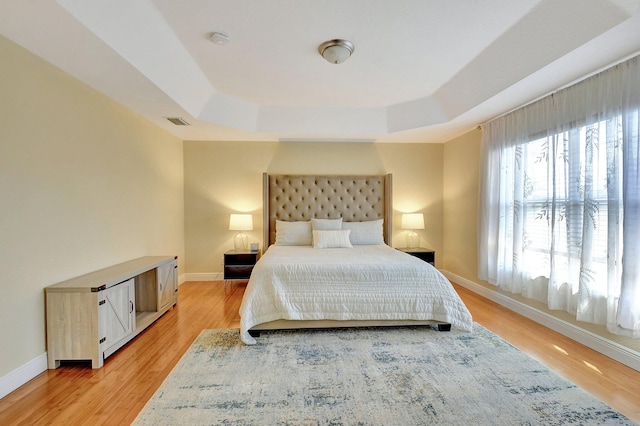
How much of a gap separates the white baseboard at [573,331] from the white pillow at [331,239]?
2.02 meters

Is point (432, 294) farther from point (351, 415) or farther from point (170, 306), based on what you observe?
point (170, 306)

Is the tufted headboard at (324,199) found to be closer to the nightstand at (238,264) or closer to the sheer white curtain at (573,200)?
the nightstand at (238,264)

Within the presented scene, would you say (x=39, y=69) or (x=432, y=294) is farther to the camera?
(x=432, y=294)

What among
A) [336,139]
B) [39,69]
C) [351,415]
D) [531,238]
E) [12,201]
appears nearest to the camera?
[351,415]

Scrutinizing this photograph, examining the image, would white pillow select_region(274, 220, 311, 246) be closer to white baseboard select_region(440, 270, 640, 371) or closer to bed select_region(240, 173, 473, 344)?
bed select_region(240, 173, 473, 344)

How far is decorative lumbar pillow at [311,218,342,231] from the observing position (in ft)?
14.8

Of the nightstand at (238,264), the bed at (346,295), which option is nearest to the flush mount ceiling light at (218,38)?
the bed at (346,295)

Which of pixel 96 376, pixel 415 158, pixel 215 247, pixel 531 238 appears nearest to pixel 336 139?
pixel 415 158

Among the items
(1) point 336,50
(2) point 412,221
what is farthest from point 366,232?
(1) point 336,50

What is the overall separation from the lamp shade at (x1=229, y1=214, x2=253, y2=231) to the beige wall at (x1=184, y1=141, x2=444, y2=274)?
346 mm

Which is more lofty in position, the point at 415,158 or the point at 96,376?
the point at 415,158

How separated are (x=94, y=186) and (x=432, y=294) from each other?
341cm

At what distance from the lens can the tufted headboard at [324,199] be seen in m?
4.81

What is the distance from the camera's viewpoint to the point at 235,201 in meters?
4.88
